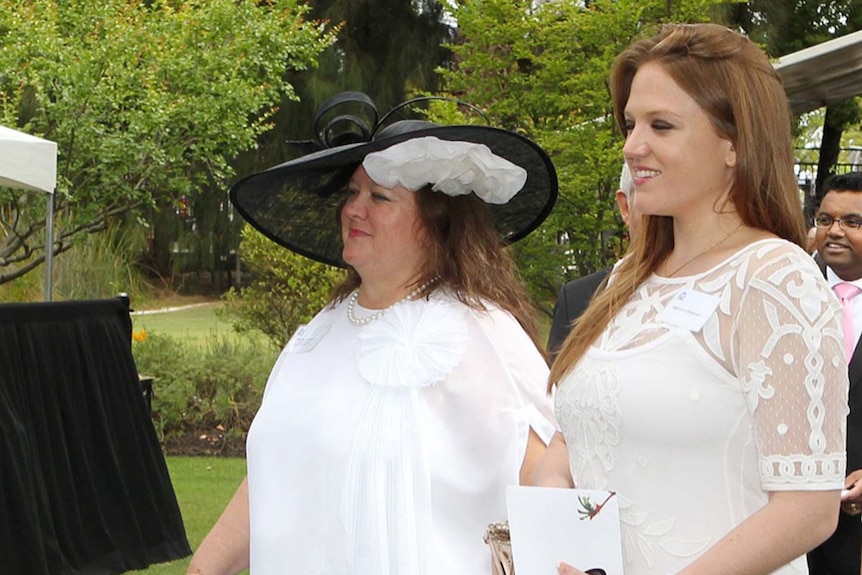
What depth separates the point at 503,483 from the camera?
104 inches

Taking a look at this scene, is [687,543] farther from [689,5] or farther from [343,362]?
[689,5]

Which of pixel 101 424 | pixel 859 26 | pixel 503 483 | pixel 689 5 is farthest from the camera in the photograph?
pixel 859 26

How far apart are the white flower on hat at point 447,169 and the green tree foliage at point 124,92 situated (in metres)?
7.87

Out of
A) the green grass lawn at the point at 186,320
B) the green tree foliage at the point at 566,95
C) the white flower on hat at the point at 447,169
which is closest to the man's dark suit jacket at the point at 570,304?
the white flower on hat at the point at 447,169

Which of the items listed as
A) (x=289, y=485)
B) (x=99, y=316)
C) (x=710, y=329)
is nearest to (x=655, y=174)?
(x=710, y=329)

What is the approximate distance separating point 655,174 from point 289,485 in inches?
48.8

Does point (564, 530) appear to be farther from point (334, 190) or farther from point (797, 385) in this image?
point (334, 190)

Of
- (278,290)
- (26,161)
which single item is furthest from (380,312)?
(278,290)

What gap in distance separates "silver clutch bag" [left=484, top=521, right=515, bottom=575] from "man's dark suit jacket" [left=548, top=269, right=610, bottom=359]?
1347 millimetres

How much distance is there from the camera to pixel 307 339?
300cm

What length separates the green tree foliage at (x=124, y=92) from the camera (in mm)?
10367

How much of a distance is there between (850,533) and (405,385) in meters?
2.20

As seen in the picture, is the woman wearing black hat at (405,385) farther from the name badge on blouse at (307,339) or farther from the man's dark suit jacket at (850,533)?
the man's dark suit jacket at (850,533)

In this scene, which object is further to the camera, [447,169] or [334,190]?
[334,190]
